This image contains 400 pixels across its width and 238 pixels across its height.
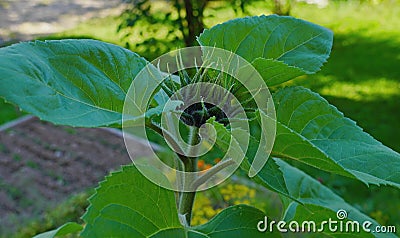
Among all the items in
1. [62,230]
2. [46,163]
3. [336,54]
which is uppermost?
[62,230]

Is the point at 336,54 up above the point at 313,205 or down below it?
below

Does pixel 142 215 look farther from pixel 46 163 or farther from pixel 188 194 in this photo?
pixel 46 163

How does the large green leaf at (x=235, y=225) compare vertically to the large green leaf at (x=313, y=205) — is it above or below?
above

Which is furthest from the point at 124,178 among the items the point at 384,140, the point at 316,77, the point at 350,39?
the point at 350,39

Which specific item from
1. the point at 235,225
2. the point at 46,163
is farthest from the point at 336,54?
the point at 235,225

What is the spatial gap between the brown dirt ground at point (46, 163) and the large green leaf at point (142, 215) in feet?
6.29

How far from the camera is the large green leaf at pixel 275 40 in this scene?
0.58 metres

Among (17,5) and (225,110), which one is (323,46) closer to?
(225,110)

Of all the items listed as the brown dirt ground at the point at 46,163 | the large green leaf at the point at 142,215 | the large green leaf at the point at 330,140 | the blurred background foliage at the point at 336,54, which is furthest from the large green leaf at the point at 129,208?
the brown dirt ground at the point at 46,163

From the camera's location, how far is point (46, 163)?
9.21ft

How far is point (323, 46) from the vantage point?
0.60 meters

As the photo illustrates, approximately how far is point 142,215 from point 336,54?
414cm

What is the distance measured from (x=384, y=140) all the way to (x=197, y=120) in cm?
256

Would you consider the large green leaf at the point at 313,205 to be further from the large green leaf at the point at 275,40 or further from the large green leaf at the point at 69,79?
the large green leaf at the point at 69,79
